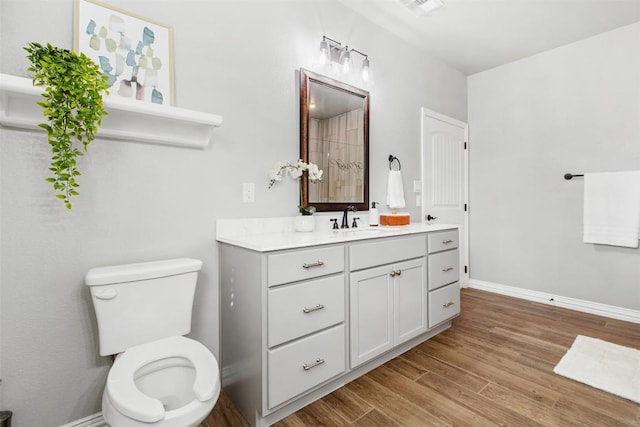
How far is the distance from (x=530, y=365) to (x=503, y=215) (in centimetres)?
196

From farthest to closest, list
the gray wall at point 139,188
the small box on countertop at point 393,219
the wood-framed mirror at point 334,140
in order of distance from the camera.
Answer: the small box on countertop at point 393,219, the wood-framed mirror at point 334,140, the gray wall at point 139,188

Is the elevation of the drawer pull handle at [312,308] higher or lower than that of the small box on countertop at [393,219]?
lower

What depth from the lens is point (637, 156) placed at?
2719mm

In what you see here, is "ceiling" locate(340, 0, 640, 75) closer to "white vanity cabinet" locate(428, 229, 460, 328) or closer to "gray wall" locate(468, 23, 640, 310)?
"gray wall" locate(468, 23, 640, 310)

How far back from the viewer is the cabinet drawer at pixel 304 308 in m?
1.45

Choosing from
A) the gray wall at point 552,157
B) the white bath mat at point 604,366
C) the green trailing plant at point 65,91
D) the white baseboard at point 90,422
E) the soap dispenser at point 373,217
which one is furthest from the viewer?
the gray wall at point 552,157

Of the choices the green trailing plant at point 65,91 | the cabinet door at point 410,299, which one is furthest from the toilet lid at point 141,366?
the cabinet door at point 410,299

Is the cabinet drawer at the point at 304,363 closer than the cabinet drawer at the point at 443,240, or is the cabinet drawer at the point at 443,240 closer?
the cabinet drawer at the point at 304,363

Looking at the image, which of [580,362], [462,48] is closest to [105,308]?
[580,362]

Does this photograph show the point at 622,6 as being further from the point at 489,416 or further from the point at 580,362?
the point at 489,416

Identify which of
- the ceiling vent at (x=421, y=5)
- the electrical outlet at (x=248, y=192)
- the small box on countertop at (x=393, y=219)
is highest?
the ceiling vent at (x=421, y=5)

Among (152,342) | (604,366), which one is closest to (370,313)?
(152,342)

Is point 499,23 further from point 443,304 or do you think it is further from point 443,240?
point 443,304

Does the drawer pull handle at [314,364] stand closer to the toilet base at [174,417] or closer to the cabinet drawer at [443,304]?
the toilet base at [174,417]
